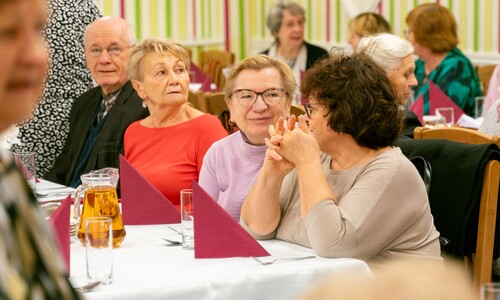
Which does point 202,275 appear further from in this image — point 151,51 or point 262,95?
point 151,51

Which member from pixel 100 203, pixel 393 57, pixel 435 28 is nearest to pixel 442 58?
pixel 435 28

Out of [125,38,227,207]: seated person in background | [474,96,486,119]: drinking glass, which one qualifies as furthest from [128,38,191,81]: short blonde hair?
[474,96,486,119]: drinking glass

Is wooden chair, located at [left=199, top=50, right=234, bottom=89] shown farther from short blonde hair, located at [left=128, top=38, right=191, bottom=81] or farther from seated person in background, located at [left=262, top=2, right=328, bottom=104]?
short blonde hair, located at [left=128, top=38, right=191, bottom=81]

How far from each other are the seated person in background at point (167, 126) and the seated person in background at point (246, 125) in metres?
0.33

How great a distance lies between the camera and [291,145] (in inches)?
107

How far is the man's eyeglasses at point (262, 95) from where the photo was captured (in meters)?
3.28

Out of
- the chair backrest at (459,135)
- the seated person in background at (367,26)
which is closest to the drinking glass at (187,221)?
the chair backrest at (459,135)

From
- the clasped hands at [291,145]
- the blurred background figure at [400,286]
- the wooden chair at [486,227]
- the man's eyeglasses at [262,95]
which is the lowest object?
the wooden chair at [486,227]

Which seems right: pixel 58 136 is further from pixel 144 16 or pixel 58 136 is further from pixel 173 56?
pixel 144 16

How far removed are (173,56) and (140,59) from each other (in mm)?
146

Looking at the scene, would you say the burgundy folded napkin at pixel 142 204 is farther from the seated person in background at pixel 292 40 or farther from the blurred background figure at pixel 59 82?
the seated person in background at pixel 292 40

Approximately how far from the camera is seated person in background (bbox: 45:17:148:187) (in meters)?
4.17

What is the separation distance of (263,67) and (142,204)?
0.70 m

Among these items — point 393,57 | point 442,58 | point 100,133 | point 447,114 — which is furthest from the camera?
point 442,58
